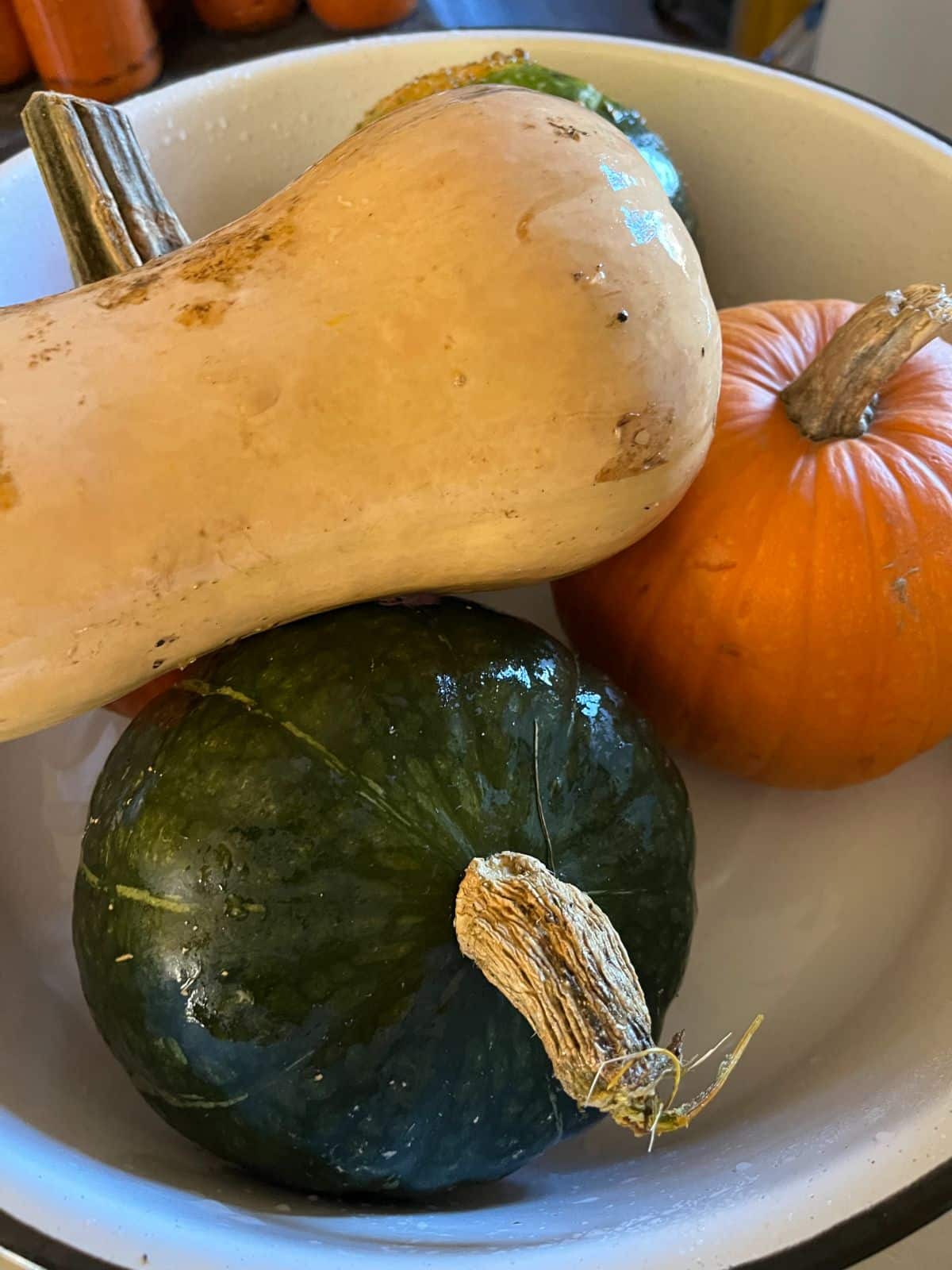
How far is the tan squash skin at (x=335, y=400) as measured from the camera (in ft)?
1.46

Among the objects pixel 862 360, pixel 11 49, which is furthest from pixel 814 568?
pixel 11 49

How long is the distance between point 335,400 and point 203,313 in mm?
74

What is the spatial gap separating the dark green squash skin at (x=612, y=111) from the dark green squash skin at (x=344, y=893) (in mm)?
433

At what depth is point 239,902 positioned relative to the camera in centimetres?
44

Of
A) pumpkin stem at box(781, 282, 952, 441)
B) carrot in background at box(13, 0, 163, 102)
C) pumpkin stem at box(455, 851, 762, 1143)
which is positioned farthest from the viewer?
carrot in background at box(13, 0, 163, 102)

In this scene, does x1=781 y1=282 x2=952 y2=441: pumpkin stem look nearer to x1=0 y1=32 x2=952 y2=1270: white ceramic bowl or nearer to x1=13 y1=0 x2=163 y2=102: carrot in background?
x1=0 y1=32 x2=952 y2=1270: white ceramic bowl

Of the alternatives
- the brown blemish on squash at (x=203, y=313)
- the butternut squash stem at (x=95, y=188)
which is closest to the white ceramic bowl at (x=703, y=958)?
the brown blemish on squash at (x=203, y=313)

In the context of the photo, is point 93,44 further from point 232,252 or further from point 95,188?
point 232,252

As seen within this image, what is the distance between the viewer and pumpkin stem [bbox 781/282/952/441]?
22.0 inches

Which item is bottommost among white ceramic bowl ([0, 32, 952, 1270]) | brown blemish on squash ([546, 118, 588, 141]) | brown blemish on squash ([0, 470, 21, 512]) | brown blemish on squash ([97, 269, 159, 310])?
white ceramic bowl ([0, 32, 952, 1270])

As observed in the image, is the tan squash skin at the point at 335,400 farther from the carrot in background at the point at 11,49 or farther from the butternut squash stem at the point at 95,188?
the carrot in background at the point at 11,49

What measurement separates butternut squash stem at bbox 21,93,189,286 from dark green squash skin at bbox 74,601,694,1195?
0.86ft

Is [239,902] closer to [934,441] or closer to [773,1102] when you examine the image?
[773,1102]

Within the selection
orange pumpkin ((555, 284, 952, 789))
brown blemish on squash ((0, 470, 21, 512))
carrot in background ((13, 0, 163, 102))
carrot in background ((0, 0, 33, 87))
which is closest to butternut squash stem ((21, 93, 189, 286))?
brown blemish on squash ((0, 470, 21, 512))
